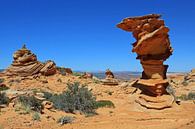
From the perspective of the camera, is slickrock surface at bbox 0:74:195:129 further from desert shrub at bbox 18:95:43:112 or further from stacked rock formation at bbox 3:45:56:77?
stacked rock formation at bbox 3:45:56:77

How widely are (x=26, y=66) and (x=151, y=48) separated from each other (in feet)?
66.6

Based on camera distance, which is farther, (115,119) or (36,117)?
(115,119)

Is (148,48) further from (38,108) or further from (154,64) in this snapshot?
(38,108)

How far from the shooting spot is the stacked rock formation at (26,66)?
33.7m

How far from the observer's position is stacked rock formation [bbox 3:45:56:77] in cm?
3372

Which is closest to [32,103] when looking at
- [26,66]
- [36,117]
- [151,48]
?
[36,117]

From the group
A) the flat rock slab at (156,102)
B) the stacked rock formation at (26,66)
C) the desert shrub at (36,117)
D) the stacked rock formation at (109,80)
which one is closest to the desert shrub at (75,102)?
the flat rock slab at (156,102)

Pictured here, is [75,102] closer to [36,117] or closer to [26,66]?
[36,117]

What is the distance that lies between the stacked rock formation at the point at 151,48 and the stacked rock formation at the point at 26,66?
61.4 ft

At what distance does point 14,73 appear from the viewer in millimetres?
33906

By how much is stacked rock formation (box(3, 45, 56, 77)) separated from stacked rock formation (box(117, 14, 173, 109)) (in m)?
18.7

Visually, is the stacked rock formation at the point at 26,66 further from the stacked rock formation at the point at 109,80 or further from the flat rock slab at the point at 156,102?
the flat rock slab at the point at 156,102

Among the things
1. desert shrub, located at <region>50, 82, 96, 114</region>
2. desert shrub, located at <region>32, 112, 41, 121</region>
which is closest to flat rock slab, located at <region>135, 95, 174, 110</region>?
desert shrub, located at <region>50, 82, 96, 114</region>

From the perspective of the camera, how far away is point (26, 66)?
34.0 m
